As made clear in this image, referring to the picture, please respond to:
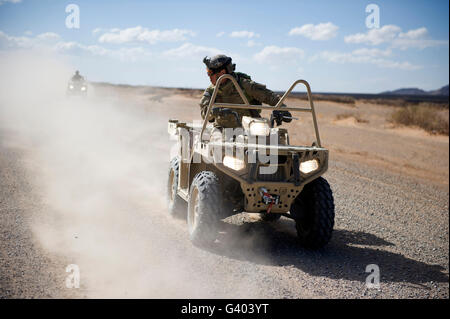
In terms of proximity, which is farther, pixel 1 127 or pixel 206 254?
pixel 1 127

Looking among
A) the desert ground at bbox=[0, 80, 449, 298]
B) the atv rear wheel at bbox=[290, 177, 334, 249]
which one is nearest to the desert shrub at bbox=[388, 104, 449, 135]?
the desert ground at bbox=[0, 80, 449, 298]

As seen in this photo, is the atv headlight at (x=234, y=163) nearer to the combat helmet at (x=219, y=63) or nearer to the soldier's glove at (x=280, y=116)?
the soldier's glove at (x=280, y=116)

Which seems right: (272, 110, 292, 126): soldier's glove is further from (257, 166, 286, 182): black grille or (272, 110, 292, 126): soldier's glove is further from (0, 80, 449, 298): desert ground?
(0, 80, 449, 298): desert ground

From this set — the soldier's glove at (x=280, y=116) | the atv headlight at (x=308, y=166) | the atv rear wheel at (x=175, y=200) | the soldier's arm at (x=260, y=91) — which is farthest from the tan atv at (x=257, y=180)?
the atv rear wheel at (x=175, y=200)

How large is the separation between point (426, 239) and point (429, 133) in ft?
59.2

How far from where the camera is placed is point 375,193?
10773 mm

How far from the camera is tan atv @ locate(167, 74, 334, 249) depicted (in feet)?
18.2

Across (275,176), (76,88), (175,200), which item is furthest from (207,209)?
(76,88)

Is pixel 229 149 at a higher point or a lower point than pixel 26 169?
higher

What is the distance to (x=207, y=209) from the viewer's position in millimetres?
5621

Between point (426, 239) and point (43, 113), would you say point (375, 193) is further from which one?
point (43, 113)

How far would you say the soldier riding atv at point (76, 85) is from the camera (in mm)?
32978

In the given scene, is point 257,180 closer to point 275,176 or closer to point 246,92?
point 275,176
